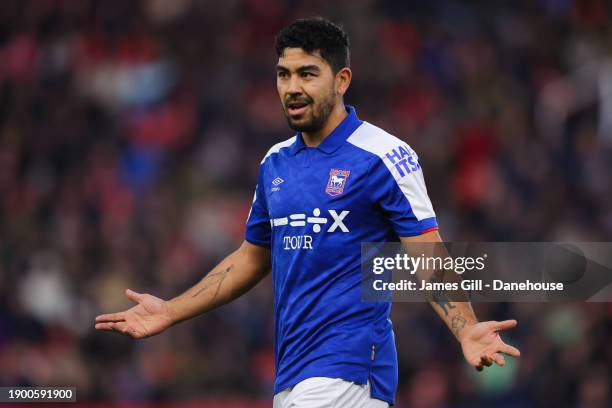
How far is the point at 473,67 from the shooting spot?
551 inches

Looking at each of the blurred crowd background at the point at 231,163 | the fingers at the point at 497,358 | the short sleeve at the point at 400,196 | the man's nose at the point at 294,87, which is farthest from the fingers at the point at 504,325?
the blurred crowd background at the point at 231,163

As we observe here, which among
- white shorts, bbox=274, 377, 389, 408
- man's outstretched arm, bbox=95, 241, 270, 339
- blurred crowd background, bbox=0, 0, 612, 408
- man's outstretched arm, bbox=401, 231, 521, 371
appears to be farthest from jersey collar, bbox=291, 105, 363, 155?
blurred crowd background, bbox=0, 0, 612, 408

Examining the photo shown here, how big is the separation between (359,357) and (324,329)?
0.19 m

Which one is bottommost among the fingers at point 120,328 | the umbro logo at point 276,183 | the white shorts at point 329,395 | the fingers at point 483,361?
the white shorts at point 329,395

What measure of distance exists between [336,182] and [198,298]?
948 millimetres

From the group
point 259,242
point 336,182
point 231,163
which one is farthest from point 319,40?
point 231,163

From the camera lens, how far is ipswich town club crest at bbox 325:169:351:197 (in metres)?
5.36

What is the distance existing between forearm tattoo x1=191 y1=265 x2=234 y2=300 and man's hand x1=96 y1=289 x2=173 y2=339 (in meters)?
0.18

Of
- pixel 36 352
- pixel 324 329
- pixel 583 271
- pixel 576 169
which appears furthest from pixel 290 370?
pixel 576 169

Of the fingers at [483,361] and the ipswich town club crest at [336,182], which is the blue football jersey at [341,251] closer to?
the ipswich town club crest at [336,182]

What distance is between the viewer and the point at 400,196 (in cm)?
533

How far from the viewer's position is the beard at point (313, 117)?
546cm

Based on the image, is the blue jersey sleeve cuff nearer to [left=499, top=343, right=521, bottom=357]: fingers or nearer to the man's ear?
the man's ear

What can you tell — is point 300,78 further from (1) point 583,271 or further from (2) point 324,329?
(1) point 583,271
